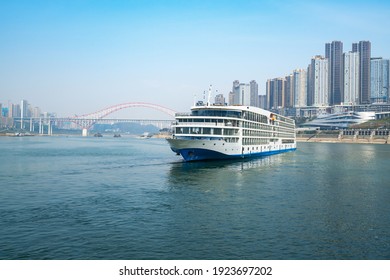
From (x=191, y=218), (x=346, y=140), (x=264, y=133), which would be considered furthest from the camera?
(x=346, y=140)

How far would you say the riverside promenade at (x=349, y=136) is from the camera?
16062 centimetres

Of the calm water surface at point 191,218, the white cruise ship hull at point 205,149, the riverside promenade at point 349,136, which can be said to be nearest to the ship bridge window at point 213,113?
the white cruise ship hull at point 205,149

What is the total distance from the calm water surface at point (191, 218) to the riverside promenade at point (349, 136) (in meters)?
138

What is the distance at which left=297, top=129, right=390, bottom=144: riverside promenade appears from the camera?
161 metres

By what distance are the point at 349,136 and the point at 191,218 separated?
170 meters

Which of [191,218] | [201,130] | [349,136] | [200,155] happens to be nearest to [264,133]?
[200,155]

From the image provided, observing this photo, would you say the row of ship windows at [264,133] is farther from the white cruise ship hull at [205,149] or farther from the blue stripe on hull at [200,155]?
the blue stripe on hull at [200,155]

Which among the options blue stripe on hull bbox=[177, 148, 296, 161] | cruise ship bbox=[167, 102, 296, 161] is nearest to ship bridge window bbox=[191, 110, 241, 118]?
cruise ship bbox=[167, 102, 296, 161]

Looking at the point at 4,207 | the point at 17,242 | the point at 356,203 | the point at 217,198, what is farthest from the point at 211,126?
the point at 17,242

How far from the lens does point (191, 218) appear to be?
20500mm

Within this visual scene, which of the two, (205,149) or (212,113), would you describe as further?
(212,113)

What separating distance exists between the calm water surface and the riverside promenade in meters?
138

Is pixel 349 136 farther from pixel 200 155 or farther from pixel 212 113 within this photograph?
pixel 200 155

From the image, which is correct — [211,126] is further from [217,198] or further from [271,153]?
[271,153]
